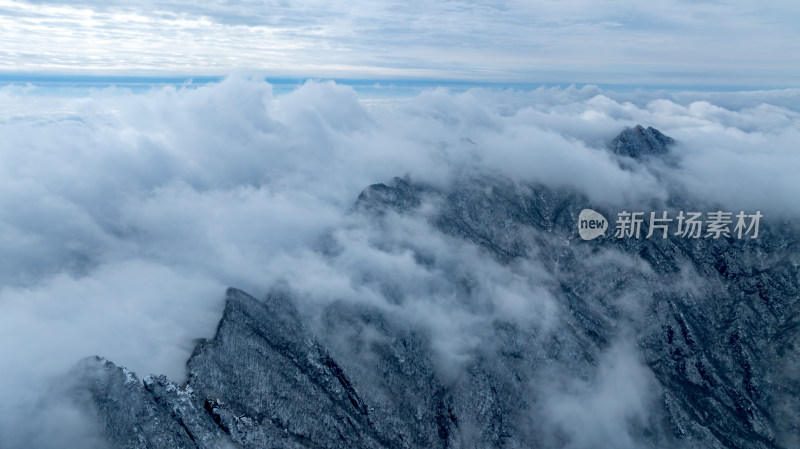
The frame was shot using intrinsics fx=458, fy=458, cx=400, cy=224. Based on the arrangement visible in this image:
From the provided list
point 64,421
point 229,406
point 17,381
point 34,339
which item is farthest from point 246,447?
point 34,339

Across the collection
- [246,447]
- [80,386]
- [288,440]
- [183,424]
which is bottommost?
[288,440]

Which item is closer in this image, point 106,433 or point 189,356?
point 106,433

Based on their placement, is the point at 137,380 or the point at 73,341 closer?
the point at 137,380

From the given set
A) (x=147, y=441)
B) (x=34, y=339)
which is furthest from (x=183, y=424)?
(x=34, y=339)

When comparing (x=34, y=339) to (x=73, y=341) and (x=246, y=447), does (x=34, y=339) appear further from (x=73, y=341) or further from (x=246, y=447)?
(x=246, y=447)

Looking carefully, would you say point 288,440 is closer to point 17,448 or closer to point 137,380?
point 137,380

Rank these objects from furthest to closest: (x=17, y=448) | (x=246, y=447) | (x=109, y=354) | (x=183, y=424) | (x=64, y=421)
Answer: (x=109, y=354) < (x=246, y=447) < (x=183, y=424) < (x=64, y=421) < (x=17, y=448)

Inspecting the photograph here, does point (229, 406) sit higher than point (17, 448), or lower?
lower

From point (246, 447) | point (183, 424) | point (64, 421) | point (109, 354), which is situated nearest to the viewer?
point (64, 421)

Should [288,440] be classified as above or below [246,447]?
below
